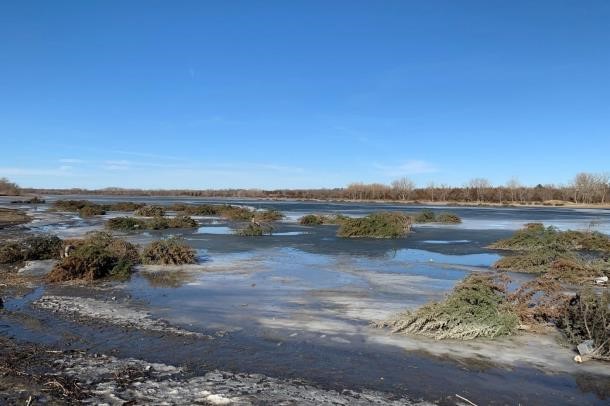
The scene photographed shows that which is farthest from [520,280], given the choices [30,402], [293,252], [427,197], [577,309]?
[427,197]

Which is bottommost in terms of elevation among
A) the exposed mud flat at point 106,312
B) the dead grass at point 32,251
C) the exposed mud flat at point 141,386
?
the exposed mud flat at point 106,312

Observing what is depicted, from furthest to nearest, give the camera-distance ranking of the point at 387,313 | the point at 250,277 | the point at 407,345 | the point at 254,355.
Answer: the point at 250,277
the point at 387,313
the point at 407,345
the point at 254,355

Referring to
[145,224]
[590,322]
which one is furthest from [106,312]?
[145,224]

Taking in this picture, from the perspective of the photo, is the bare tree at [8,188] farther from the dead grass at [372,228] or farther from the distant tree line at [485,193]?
the dead grass at [372,228]

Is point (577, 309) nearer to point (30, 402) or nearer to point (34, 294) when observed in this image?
point (30, 402)

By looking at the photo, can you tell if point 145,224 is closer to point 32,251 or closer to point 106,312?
point 32,251

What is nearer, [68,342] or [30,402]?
[30,402]

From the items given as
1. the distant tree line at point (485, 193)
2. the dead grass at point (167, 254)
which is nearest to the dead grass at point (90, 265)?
the dead grass at point (167, 254)

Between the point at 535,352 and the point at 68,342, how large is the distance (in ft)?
25.4

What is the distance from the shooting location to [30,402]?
610cm

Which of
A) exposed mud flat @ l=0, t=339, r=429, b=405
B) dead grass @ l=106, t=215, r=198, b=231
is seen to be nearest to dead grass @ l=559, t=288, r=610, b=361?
exposed mud flat @ l=0, t=339, r=429, b=405

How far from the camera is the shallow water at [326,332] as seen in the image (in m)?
7.34

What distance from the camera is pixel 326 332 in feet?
32.2

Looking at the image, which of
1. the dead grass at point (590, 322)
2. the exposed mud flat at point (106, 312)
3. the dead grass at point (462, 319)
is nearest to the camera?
the dead grass at point (590, 322)
